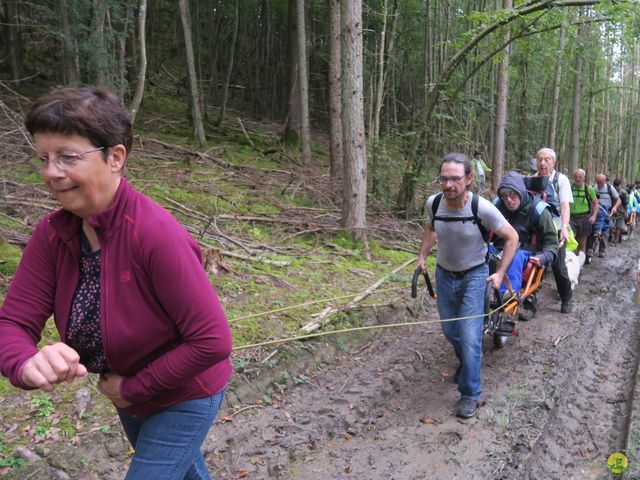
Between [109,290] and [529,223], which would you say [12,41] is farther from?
[109,290]

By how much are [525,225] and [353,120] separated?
146 inches

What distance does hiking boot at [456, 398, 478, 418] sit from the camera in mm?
4473

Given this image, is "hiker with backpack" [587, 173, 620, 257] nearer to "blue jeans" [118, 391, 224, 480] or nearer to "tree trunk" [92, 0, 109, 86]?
"tree trunk" [92, 0, 109, 86]

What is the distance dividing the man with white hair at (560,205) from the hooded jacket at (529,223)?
1153 millimetres

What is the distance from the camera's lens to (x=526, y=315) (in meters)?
7.34

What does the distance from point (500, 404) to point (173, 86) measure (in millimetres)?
22886

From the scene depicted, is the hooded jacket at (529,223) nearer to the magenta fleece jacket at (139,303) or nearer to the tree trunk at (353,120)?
the tree trunk at (353,120)

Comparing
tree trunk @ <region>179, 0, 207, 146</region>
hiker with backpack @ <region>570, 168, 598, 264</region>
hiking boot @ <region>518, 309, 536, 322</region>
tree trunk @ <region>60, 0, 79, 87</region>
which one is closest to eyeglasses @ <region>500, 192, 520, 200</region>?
hiking boot @ <region>518, 309, 536, 322</region>

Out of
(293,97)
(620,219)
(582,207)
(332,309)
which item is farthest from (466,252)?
(620,219)

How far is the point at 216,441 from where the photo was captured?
3873mm

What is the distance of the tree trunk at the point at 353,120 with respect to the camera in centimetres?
818

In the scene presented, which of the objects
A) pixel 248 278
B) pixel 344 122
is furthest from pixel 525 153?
pixel 248 278

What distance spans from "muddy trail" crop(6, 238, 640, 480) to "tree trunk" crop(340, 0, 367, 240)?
2.65 metres

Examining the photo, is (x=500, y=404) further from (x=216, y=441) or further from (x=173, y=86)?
(x=173, y=86)
